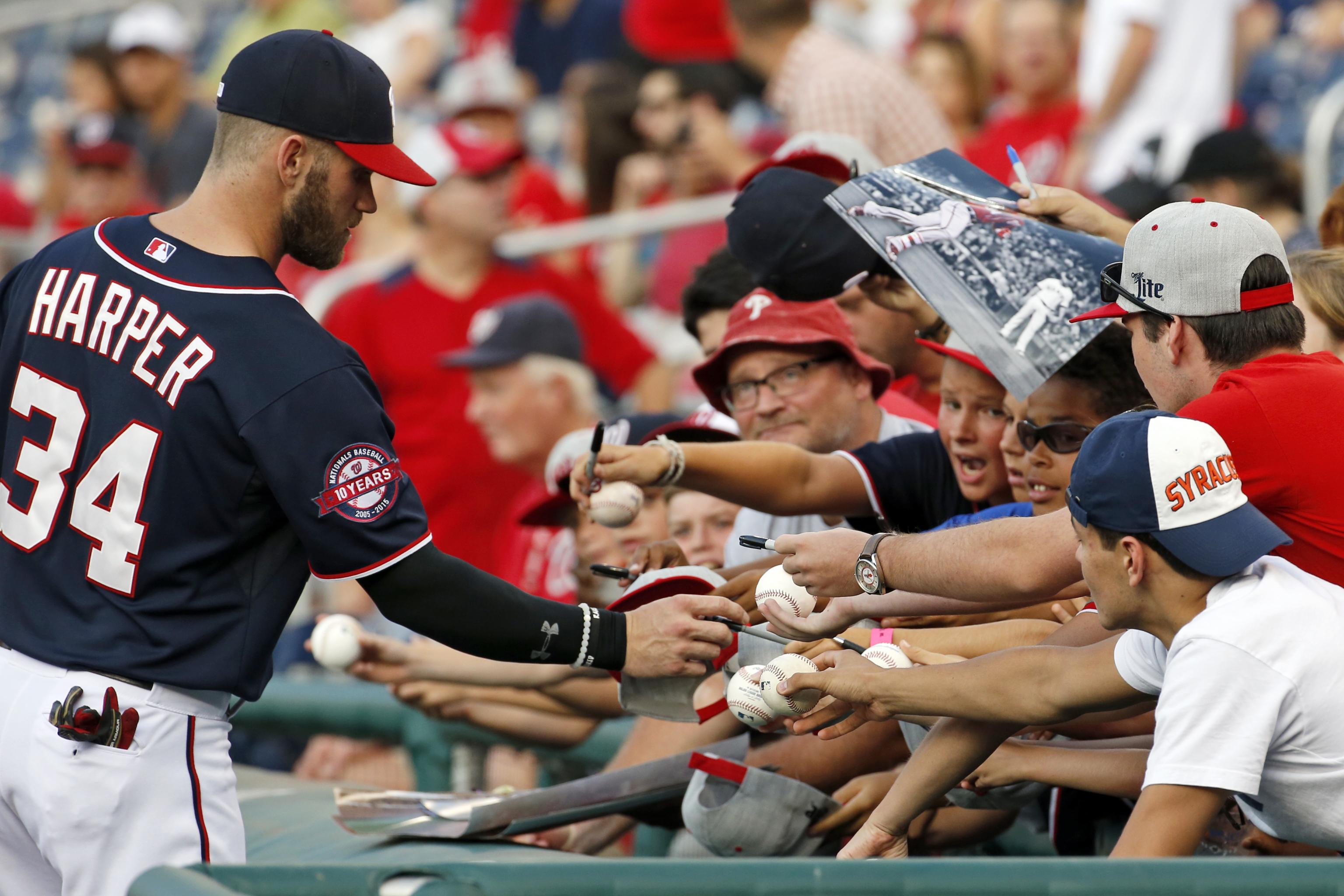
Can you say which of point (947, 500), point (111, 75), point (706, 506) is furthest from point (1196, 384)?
point (111, 75)

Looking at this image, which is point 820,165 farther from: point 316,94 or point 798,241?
point 316,94

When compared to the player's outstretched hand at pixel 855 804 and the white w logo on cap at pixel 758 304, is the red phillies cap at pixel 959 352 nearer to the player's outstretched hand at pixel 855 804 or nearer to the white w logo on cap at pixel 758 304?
the white w logo on cap at pixel 758 304

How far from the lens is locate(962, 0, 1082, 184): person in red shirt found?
24.7 ft

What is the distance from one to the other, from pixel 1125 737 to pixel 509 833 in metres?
1.43

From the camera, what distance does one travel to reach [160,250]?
2.94m

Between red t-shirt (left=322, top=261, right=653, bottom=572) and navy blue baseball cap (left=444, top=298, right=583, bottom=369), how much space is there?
0.23 metres

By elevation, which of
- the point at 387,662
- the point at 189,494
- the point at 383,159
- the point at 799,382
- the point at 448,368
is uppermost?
the point at 383,159

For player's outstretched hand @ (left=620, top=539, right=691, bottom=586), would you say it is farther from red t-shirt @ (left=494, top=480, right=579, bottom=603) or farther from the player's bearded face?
red t-shirt @ (left=494, top=480, right=579, bottom=603)

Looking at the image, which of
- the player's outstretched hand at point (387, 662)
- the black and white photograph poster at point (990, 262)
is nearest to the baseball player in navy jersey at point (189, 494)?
the black and white photograph poster at point (990, 262)

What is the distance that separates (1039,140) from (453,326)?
2933 millimetres

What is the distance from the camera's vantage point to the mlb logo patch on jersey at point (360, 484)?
2811mm

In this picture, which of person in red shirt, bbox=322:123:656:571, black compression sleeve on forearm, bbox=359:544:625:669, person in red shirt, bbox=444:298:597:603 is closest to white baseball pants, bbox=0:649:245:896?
black compression sleeve on forearm, bbox=359:544:625:669

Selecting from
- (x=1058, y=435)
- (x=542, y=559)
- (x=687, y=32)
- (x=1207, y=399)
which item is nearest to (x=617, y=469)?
(x=1058, y=435)

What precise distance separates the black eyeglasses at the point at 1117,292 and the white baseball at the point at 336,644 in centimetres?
236
